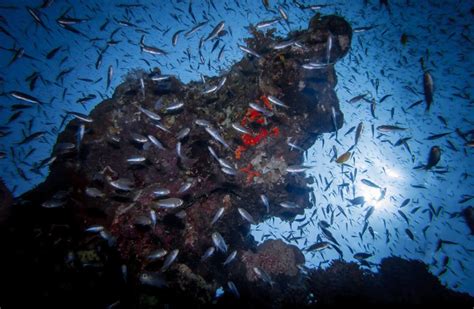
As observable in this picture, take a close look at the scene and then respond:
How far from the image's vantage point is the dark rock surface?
551 cm

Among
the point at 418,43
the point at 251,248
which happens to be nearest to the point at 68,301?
the point at 251,248

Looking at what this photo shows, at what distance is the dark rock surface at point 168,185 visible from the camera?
217 inches

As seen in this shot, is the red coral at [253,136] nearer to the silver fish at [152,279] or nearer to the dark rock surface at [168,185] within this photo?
the dark rock surface at [168,185]

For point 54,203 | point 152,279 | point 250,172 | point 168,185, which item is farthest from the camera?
point 250,172

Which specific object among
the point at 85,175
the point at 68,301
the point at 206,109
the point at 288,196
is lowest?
the point at 288,196

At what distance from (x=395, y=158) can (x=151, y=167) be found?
2935 centimetres

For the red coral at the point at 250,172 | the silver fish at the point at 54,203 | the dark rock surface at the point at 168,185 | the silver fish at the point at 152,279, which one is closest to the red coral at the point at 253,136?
the dark rock surface at the point at 168,185

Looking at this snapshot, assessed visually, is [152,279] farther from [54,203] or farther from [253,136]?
[253,136]

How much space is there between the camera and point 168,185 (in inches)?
276

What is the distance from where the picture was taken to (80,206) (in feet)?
21.0

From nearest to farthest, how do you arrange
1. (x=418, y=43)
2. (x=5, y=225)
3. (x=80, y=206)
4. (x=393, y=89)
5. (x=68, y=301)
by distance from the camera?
(x=68, y=301)
(x=5, y=225)
(x=80, y=206)
(x=418, y=43)
(x=393, y=89)

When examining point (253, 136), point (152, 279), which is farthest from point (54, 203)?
point (253, 136)

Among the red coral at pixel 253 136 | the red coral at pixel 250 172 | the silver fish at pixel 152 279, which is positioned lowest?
the silver fish at pixel 152 279

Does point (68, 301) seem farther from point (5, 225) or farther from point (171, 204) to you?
point (171, 204)
